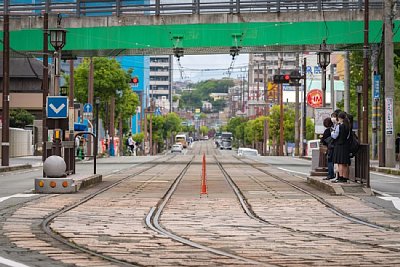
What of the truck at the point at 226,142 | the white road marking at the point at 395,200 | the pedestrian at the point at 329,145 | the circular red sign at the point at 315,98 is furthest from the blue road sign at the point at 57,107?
the truck at the point at 226,142

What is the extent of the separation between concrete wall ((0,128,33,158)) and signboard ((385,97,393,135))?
94.4ft

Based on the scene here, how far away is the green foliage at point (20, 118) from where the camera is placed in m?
78.3

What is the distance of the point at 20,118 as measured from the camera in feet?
260

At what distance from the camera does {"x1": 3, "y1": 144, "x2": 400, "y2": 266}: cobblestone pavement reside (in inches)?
391

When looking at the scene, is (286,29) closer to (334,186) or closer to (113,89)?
(334,186)

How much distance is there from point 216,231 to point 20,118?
225 ft

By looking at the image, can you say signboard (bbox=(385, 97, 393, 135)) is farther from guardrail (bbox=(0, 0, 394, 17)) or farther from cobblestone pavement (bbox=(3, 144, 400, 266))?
cobblestone pavement (bbox=(3, 144, 400, 266))

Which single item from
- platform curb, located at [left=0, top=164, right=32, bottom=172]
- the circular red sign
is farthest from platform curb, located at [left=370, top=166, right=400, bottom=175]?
the circular red sign

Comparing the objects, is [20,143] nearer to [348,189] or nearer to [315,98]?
[315,98]

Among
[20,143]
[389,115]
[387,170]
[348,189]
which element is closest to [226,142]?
[20,143]

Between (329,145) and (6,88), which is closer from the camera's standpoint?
(329,145)

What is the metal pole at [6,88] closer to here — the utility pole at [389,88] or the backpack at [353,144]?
the utility pole at [389,88]

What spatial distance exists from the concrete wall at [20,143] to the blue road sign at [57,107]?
3523 cm

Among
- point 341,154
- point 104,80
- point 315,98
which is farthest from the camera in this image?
point 104,80
